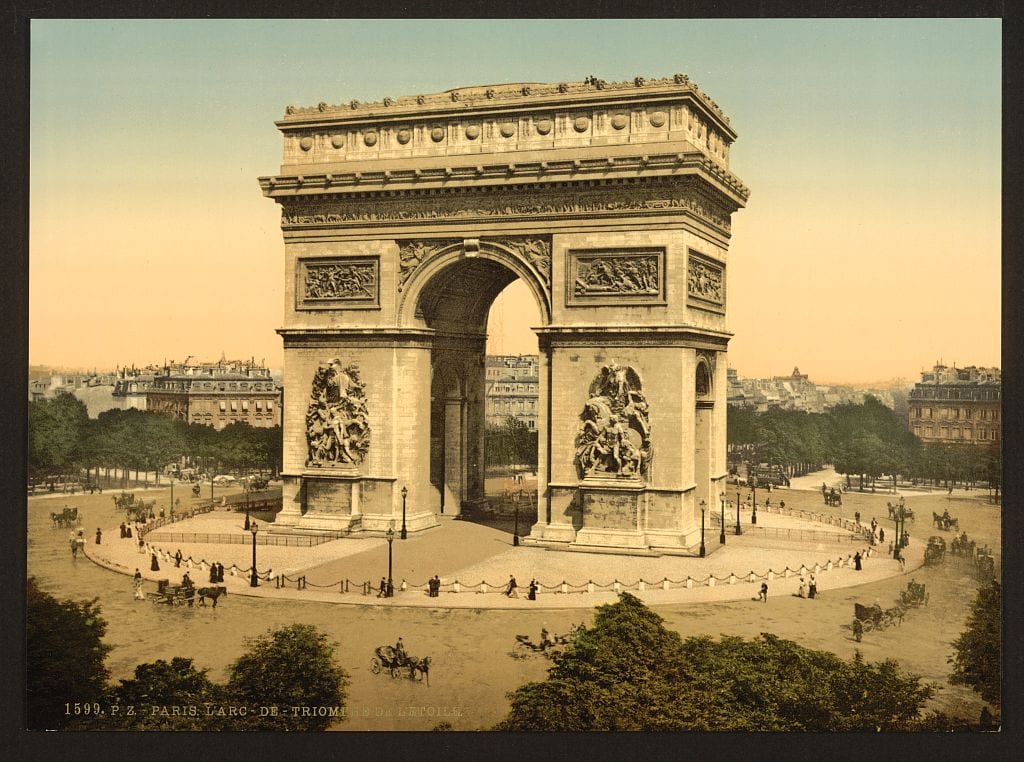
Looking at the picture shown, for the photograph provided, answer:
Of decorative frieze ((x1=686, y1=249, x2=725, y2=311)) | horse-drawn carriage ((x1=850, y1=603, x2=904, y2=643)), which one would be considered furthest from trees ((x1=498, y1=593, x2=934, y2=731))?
decorative frieze ((x1=686, y1=249, x2=725, y2=311))

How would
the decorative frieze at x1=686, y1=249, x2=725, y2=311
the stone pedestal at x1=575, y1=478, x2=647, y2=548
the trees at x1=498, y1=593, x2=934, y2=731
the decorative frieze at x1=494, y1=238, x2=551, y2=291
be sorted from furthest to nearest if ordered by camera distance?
the decorative frieze at x1=494, y1=238, x2=551, y2=291 < the decorative frieze at x1=686, y1=249, x2=725, y2=311 < the stone pedestal at x1=575, y1=478, x2=647, y2=548 < the trees at x1=498, y1=593, x2=934, y2=731

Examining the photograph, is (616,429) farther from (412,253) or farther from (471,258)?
(412,253)

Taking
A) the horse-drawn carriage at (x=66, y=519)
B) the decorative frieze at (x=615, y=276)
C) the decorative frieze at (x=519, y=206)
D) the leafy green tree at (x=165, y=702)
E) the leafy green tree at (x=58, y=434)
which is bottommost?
the leafy green tree at (x=165, y=702)

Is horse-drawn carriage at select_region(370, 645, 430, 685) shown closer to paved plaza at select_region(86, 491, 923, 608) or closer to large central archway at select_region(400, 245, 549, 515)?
paved plaza at select_region(86, 491, 923, 608)

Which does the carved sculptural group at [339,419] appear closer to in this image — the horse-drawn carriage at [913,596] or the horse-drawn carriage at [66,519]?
the horse-drawn carriage at [66,519]

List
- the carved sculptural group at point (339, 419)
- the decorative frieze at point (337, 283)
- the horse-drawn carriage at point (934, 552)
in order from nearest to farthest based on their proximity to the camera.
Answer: the horse-drawn carriage at point (934, 552)
the carved sculptural group at point (339, 419)
the decorative frieze at point (337, 283)

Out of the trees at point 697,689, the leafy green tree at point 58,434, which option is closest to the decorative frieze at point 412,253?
the leafy green tree at point 58,434
